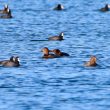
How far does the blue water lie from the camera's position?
30016 mm

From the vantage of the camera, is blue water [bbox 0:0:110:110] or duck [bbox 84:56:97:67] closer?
blue water [bbox 0:0:110:110]

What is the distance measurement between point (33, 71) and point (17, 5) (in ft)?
130

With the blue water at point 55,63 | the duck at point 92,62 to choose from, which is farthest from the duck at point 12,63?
the duck at point 92,62

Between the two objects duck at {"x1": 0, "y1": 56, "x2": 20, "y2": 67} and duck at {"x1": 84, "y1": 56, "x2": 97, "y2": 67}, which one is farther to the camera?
duck at {"x1": 84, "y1": 56, "x2": 97, "y2": 67}

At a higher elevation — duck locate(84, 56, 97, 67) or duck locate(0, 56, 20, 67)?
duck locate(0, 56, 20, 67)

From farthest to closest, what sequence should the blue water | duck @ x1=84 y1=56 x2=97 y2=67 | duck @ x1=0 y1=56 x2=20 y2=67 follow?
duck @ x1=84 y1=56 x2=97 y2=67 < duck @ x1=0 y1=56 x2=20 y2=67 < the blue water

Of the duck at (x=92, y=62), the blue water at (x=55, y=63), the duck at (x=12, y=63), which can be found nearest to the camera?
the blue water at (x=55, y=63)

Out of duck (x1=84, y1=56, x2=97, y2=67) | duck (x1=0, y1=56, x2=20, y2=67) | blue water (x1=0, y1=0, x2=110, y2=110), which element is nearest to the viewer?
blue water (x1=0, y1=0, x2=110, y2=110)

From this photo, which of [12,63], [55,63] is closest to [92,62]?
[55,63]

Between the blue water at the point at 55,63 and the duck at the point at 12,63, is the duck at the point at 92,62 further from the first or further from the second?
the duck at the point at 12,63

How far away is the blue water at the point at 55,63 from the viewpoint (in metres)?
30.0

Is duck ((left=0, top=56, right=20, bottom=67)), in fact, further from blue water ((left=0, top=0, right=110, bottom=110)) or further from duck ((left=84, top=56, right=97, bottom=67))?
duck ((left=84, top=56, right=97, bottom=67))

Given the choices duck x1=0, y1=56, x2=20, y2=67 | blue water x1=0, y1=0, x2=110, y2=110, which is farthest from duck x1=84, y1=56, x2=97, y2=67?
duck x1=0, y1=56, x2=20, y2=67

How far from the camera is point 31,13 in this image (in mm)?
66562
